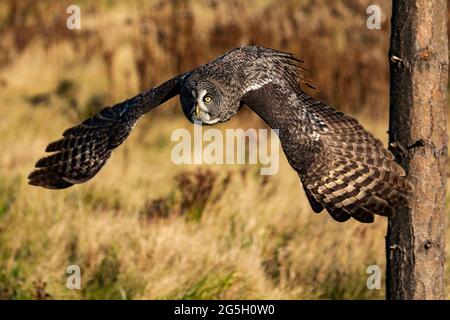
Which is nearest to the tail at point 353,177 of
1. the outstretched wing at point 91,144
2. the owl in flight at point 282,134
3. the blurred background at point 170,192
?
the owl in flight at point 282,134

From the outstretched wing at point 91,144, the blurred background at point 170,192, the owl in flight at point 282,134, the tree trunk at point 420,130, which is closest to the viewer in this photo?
the tree trunk at point 420,130

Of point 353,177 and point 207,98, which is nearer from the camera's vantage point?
point 353,177

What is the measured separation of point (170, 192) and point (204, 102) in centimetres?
323

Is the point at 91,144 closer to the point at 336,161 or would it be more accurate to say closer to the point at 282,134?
the point at 282,134

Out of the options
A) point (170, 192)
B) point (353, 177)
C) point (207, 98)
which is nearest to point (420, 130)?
point (353, 177)

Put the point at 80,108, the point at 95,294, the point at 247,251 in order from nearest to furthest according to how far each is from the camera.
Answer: the point at 95,294
the point at 247,251
the point at 80,108

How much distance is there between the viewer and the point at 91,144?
5578 mm

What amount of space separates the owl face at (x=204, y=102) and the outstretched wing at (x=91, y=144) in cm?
12

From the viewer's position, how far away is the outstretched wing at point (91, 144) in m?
5.29

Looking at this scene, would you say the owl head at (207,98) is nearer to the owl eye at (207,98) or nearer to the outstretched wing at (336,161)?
the owl eye at (207,98)

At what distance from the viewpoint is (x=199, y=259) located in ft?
21.5
